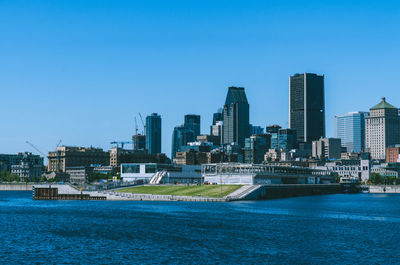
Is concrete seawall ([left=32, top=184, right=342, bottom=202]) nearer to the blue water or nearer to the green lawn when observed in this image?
the green lawn

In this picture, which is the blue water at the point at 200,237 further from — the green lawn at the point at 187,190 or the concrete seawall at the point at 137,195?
the green lawn at the point at 187,190

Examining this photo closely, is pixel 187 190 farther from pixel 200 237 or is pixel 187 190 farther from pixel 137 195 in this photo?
pixel 200 237

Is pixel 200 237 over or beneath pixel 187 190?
beneath

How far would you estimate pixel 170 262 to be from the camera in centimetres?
6519

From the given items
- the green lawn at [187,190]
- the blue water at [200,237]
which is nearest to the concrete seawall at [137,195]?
the green lawn at [187,190]

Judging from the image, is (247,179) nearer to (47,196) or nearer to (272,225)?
(47,196)

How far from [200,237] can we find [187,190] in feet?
325

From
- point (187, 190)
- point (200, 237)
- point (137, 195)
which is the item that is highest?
point (187, 190)

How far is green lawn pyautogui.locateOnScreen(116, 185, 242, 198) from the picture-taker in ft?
570

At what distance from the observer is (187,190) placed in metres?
183

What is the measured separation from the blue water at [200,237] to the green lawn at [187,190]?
4698cm

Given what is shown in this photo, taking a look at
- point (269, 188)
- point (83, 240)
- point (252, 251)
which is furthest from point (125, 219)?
point (269, 188)

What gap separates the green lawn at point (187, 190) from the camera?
174m

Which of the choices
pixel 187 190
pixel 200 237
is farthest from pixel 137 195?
pixel 200 237
